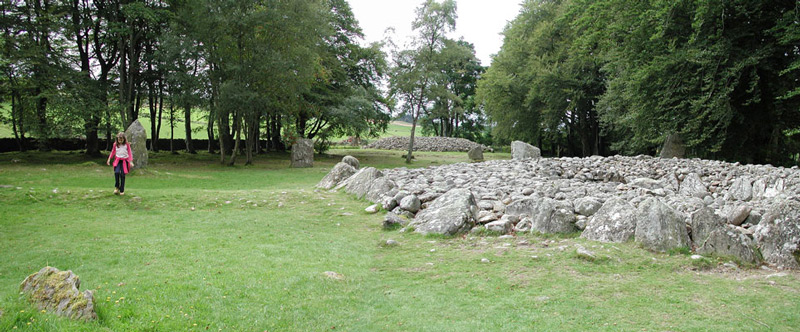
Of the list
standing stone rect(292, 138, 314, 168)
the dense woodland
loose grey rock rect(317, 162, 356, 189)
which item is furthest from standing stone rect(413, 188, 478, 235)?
standing stone rect(292, 138, 314, 168)

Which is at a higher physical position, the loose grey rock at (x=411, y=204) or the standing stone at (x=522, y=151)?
the standing stone at (x=522, y=151)

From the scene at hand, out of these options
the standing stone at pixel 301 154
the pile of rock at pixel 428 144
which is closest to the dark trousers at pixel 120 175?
the standing stone at pixel 301 154

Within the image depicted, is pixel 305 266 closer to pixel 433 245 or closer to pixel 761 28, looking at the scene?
pixel 433 245

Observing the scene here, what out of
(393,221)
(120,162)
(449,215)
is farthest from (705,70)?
(120,162)

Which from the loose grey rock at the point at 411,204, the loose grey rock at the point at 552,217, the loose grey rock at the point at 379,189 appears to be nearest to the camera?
the loose grey rock at the point at 552,217

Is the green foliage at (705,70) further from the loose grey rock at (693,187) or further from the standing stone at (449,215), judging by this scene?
the standing stone at (449,215)

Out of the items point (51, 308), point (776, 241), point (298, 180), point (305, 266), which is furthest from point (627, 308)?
point (298, 180)

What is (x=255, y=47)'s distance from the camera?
75.5ft

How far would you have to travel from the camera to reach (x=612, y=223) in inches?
275

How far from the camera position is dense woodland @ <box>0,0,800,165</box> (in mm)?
17781

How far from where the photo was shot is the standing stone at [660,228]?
6273mm

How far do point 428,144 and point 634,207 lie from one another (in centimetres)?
4603

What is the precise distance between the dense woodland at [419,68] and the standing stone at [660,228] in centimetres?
1244

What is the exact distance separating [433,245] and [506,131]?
31.3 metres
